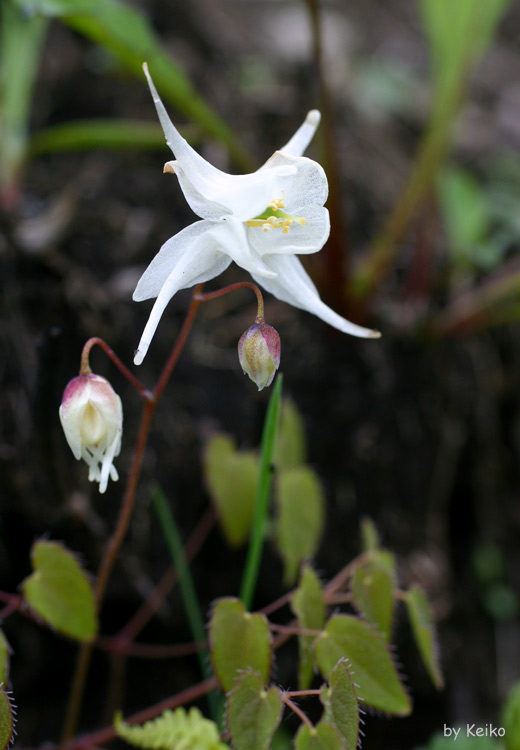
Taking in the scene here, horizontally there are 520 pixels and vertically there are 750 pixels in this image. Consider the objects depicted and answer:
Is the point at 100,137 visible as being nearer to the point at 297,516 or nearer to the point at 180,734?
the point at 297,516

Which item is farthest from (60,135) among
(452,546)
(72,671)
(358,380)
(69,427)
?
(452,546)

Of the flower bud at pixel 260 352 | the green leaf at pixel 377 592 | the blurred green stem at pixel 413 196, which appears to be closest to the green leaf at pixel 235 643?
the green leaf at pixel 377 592

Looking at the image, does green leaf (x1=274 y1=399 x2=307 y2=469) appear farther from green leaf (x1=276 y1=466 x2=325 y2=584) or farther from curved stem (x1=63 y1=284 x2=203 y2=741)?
curved stem (x1=63 y1=284 x2=203 y2=741)

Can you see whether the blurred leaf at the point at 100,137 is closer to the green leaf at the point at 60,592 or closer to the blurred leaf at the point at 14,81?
the blurred leaf at the point at 14,81

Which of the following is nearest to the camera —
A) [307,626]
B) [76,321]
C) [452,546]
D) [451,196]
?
[307,626]

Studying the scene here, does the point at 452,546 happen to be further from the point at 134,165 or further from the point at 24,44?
the point at 24,44

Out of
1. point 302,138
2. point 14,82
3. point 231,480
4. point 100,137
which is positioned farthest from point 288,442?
point 14,82
